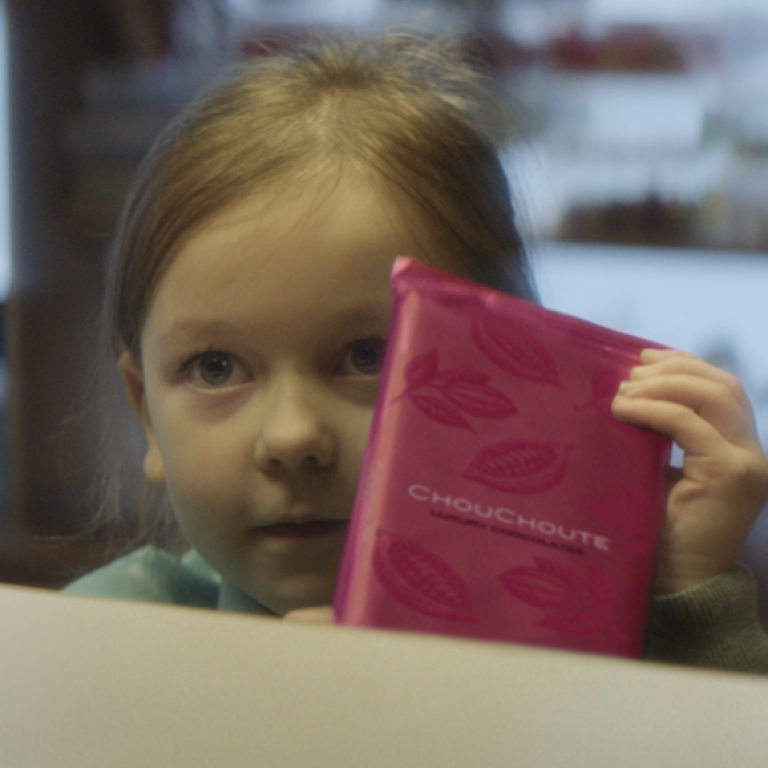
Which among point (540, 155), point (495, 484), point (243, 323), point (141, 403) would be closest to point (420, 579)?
point (495, 484)

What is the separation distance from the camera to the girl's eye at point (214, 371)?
1.18ft

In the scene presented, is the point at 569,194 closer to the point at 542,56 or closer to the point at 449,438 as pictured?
the point at 542,56

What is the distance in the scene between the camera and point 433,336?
0.25 m

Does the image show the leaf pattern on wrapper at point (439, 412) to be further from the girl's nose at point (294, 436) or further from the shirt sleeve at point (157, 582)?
the shirt sleeve at point (157, 582)

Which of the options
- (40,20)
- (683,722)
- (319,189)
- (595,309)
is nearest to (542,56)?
(595,309)

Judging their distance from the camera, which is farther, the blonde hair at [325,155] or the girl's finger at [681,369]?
the blonde hair at [325,155]

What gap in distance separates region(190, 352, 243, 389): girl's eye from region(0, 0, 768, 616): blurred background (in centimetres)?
58

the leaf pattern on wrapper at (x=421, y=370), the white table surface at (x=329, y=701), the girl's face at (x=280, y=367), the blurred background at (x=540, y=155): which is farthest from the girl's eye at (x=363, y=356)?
the blurred background at (x=540, y=155)

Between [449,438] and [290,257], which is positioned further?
[290,257]

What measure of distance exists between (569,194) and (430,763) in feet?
3.09

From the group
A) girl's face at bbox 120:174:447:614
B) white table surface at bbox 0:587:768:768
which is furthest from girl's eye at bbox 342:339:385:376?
white table surface at bbox 0:587:768:768

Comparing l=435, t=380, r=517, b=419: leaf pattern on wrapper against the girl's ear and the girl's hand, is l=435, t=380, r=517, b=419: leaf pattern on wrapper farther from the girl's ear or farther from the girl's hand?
the girl's ear

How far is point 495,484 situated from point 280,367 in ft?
0.43

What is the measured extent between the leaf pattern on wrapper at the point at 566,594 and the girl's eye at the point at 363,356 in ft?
0.43
